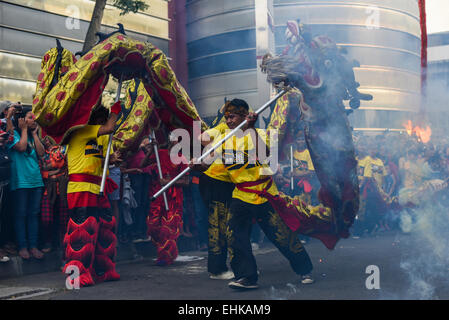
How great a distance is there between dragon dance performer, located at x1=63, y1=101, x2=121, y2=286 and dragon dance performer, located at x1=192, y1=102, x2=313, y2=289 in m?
1.17

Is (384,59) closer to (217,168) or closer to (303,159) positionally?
(303,159)

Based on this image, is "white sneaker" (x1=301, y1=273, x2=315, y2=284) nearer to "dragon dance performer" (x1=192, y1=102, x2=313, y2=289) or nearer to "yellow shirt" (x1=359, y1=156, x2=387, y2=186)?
"dragon dance performer" (x1=192, y1=102, x2=313, y2=289)

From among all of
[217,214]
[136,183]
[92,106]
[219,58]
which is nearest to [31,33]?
[136,183]

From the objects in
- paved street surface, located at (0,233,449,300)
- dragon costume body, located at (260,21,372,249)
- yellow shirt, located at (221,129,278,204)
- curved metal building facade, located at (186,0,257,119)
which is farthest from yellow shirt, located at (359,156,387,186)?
curved metal building facade, located at (186,0,257,119)

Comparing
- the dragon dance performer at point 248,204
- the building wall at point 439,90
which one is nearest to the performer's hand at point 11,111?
the dragon dance performer at point 248,204

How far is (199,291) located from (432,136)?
6.49m

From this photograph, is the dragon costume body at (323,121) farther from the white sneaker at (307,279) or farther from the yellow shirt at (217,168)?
the yellow shirt at (217,168)

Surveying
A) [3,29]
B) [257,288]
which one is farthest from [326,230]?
[3,29]

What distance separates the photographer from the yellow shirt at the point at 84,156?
17.8 ft

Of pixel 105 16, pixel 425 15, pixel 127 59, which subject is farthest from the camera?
pixel 105 16

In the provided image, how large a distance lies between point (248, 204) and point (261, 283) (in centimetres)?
81

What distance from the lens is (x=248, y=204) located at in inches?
207

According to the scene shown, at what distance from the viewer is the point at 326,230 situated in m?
5.62

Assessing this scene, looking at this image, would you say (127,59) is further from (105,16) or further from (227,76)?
(227,76)
